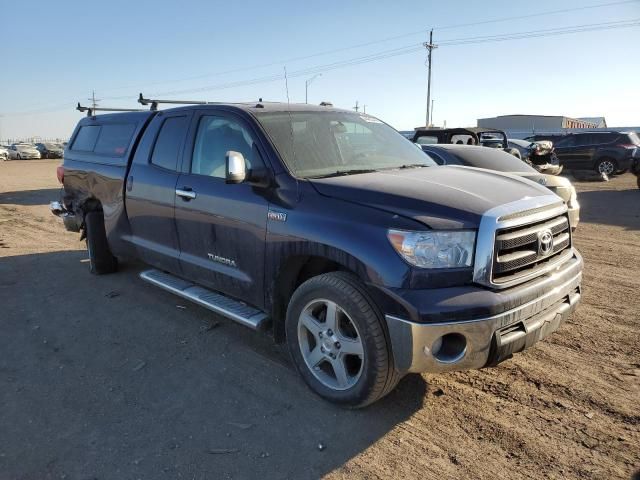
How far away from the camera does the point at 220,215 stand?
150 inches

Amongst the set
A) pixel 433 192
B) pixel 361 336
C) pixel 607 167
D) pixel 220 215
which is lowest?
pixel 607 167

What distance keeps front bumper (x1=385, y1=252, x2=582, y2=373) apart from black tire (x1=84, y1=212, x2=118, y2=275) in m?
4.58

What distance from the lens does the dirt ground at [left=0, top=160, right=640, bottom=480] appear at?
8.63ft

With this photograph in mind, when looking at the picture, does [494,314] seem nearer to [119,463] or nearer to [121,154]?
[119,463]

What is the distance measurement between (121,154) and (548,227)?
4339mm

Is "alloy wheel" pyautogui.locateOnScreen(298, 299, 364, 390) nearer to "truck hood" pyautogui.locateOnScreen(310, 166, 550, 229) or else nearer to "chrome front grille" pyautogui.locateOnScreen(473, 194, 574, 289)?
"truck hood" pyautogui.locateOnScreen(310, 166, 550, 229)

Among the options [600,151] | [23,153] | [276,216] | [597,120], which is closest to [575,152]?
[600,151]

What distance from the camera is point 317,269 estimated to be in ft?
11.3

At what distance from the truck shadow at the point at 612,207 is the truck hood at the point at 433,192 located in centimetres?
691

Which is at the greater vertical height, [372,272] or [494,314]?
[372,272]

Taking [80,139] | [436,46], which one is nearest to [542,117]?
[436,46]

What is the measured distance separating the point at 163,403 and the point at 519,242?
2.54 m

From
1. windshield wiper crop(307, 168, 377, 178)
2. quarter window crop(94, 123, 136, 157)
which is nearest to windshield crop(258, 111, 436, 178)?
windshield wiper crop(307, 168, 377, 178)

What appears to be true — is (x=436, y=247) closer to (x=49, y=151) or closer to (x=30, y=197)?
(x=30, y=197)
